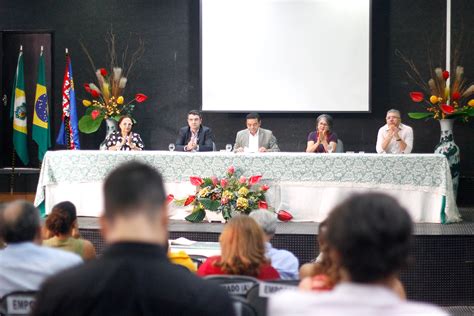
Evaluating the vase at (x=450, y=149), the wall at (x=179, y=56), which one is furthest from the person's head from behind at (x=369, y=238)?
the wall at (x=179, y=56)

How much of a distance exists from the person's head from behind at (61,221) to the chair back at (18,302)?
45.5 inches

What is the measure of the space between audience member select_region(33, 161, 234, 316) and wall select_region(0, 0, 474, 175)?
760 centimetres

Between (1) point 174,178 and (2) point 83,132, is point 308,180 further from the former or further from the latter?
(2) point 83,132

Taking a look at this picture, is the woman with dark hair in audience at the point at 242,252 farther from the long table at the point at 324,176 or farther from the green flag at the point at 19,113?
the green flag at the point at 19,113

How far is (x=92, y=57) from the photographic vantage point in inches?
376

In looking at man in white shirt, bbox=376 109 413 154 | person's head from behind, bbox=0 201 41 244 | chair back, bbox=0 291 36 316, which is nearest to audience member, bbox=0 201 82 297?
person's head from behind, bbox=0 201 41 244

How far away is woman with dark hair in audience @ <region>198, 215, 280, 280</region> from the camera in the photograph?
3.05m

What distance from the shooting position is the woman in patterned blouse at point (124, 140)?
754 centimetres

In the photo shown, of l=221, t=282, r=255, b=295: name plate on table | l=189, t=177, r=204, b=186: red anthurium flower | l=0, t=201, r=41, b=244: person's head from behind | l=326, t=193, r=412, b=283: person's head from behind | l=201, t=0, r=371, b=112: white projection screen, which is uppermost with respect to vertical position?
l=201, t=0, r=371, b=112: white projection screen

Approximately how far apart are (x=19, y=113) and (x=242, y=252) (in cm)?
678

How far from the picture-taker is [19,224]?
262 cm

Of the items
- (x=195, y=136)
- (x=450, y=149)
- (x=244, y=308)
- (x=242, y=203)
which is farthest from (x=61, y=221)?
(x=450, y=149)

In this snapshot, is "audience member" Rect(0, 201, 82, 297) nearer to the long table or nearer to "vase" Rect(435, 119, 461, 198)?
the long table

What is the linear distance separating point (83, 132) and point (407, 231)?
26.4 ft
